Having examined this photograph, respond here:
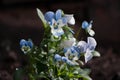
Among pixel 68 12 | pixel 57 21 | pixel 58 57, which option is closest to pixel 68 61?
pixel 58 57

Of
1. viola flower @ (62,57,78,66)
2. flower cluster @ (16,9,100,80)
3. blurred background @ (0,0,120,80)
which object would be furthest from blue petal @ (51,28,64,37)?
blurred background @ (0,0,120,80)

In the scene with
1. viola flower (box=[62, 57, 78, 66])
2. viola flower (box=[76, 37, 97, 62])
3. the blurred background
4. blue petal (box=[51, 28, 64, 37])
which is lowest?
viola flower (box=[62, 57, 78, 66])

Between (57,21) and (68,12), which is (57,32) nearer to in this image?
(57,21)

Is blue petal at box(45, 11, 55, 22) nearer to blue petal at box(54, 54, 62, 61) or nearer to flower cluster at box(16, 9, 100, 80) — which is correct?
flower cluster at box(16, 9, 100, 80)

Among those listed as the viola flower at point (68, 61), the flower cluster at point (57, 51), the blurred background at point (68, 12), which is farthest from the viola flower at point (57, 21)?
the blurred background at point (68, 12)

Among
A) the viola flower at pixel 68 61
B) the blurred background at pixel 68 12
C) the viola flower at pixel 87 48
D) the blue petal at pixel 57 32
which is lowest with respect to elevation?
the viola flower at pixel 68 61

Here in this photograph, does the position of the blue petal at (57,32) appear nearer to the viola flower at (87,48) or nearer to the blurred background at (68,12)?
the viola flower at (87,48)

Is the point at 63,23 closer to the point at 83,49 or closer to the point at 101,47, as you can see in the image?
the point at 83,49

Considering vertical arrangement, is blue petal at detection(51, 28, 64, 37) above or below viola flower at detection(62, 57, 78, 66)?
above

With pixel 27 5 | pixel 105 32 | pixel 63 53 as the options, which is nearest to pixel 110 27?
pixel 105 32
